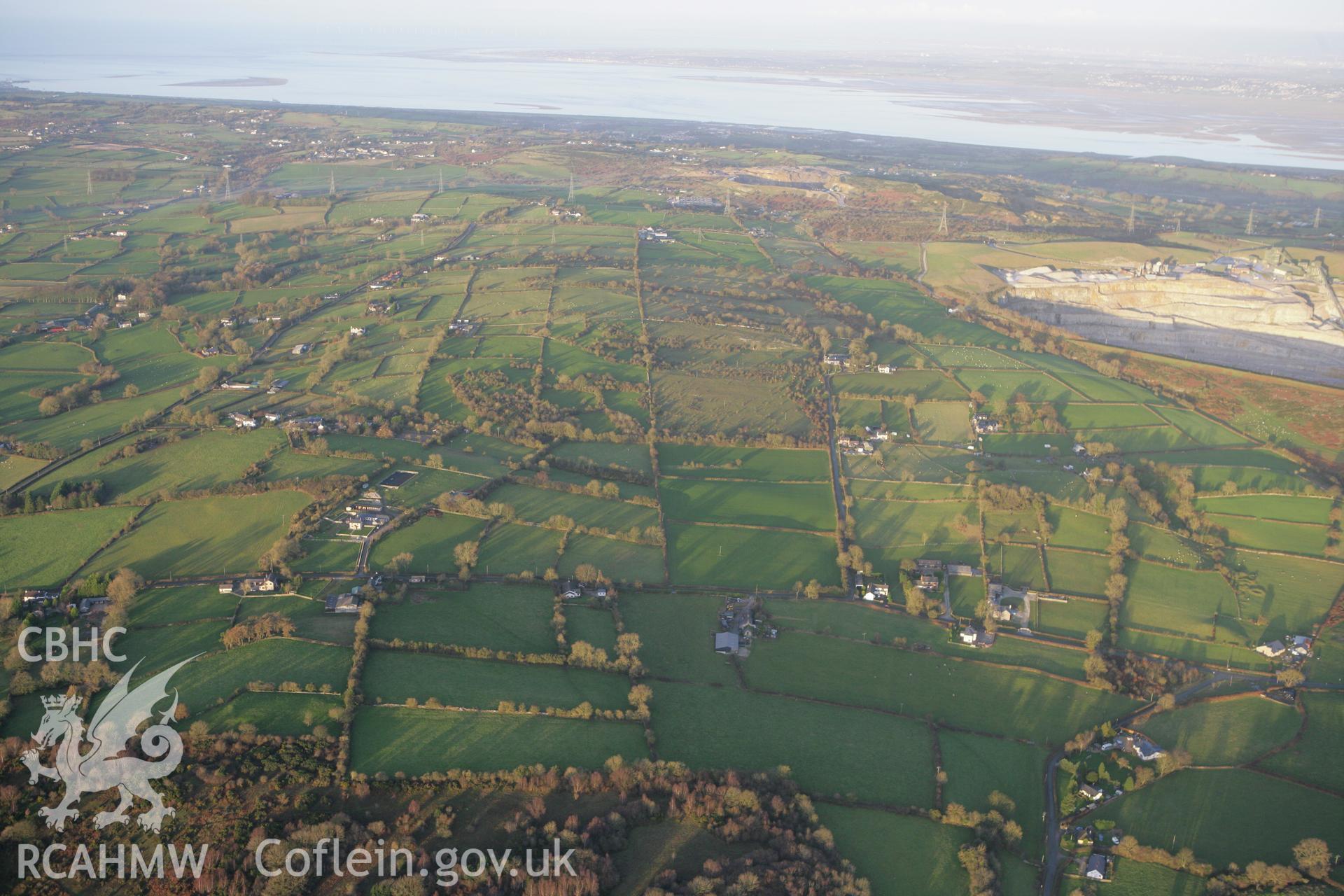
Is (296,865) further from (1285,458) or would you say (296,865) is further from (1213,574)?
(1285,458)

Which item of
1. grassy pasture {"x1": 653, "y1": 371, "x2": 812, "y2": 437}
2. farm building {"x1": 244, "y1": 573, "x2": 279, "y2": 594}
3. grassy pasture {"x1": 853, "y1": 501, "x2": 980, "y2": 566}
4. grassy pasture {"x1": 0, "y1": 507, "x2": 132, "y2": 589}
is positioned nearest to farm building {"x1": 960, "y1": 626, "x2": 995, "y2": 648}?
grassy pasture {"x1": 853, "y1": 501, "x2": 980, "y2": 566}

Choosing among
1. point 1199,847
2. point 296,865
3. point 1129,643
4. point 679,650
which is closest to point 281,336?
point 679,650

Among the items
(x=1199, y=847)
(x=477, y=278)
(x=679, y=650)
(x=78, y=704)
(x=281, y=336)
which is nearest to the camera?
(x=1199, y=847)

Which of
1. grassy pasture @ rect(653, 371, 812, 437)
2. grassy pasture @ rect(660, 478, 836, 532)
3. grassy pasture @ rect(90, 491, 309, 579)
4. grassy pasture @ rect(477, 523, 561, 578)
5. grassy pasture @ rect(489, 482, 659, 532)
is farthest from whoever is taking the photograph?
grassy pasture @ rect(653, 371, 812, 437)

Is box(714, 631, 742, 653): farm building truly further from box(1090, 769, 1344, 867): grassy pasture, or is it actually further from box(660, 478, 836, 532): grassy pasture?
box(1090, 769, 1344, 867): grassy pasture

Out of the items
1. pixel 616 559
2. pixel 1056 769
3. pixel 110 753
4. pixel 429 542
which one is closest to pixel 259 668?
pixel 110 753
